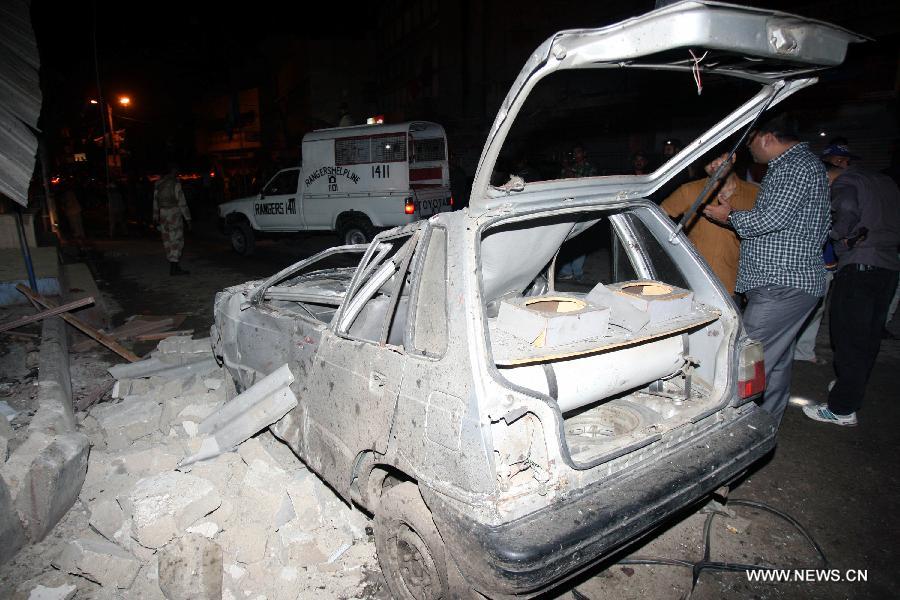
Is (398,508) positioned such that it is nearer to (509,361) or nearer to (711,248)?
(509,361)

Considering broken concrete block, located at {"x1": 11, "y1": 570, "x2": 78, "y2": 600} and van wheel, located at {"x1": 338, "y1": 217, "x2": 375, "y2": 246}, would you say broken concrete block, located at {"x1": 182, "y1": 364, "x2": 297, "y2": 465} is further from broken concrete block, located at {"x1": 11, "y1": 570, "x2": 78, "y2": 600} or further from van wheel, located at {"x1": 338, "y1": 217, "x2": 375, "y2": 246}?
van wheel, located at {"x1": 338, "y1": 217, "x2": 375, "y2": 246}

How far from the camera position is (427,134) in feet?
35.5

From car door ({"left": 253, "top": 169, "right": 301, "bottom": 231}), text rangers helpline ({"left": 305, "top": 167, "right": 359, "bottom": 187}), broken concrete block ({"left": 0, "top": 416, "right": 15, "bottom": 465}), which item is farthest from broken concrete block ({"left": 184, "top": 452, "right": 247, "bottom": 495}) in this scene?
car door ({"left": 253, "top": 169, "right": 301, "bottom": 231})

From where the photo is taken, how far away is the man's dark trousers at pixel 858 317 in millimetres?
3754

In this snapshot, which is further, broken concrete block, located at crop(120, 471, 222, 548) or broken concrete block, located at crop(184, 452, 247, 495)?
broken concrete block, located at crop(184, 452, 247, 495)

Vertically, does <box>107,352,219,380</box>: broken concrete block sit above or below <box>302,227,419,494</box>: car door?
below

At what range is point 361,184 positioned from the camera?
11.1 meters

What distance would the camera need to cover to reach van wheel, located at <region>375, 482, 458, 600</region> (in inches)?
82.5

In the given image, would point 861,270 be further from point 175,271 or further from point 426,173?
point 175,271

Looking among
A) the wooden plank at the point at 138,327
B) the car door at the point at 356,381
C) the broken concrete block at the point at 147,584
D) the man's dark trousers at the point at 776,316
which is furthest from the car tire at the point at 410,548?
the wooden plank at the point at 138,327

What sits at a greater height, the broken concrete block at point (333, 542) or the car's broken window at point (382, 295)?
the car's broken window at point (382, 295)

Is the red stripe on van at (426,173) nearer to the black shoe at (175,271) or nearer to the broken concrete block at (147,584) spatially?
the black shoe at (175,271)
